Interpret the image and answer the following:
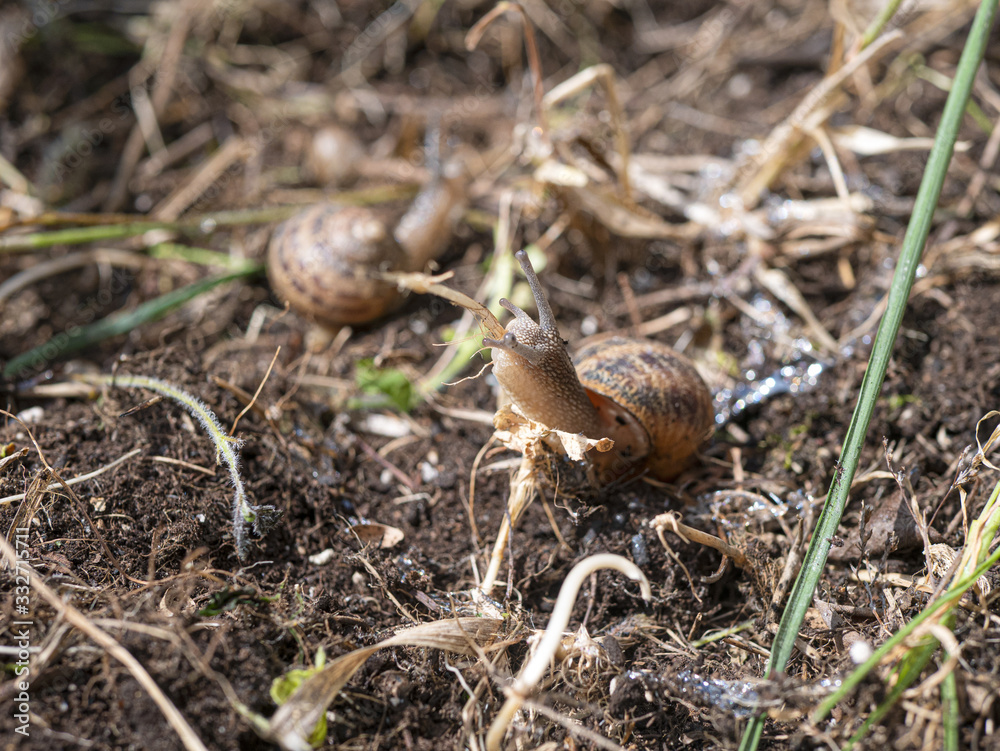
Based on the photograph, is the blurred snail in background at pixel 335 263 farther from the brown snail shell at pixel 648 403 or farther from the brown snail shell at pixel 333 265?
the brown snail shell at pixel 648 403

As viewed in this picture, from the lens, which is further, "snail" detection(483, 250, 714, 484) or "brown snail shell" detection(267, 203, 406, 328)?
"brown snail shell" detection(267, 203, 406, 328)

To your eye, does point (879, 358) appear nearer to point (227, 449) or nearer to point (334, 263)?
point (227, 449)

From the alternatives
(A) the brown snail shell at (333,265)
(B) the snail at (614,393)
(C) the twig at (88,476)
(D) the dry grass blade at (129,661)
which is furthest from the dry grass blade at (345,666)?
(A) the brown snail shell at (333,265)

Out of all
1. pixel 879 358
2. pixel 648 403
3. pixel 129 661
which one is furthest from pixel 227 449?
pixel 879 358

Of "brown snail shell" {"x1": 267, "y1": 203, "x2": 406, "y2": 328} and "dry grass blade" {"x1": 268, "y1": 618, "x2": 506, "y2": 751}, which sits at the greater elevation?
"brown snail shell" {"x1": 267, "y1": 203, "x2": 406, "y2": 328}

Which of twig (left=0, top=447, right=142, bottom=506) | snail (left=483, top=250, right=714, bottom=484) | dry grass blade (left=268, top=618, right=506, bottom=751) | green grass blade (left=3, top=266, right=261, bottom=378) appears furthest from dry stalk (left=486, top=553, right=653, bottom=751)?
green grass blade (left=3, top=266, right=261, bottom=378)

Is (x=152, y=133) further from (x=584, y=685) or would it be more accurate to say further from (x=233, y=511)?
(x=584, y=685)

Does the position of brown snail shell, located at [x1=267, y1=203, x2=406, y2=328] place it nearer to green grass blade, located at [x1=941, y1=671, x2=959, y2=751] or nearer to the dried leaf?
the dried leaf
